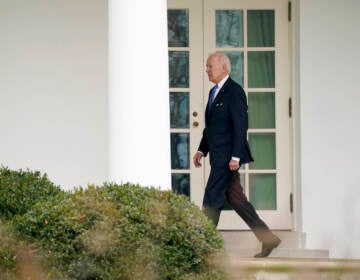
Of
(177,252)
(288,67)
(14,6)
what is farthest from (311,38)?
(177,252)

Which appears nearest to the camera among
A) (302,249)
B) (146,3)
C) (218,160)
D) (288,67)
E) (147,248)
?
(147,248)

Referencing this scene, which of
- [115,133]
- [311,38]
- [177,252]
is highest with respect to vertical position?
[311,38]

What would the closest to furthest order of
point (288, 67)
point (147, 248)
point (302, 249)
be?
point (147, 248) → point (302, 249) → point (288, 67)

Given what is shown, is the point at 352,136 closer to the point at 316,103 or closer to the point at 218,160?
the point at 316,103

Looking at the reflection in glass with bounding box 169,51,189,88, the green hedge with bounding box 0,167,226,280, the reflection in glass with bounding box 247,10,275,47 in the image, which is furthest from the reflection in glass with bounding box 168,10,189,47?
the green hedge with bounding box 0,167,226,280

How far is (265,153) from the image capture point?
405 inches

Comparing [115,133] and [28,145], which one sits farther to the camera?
[28,145]

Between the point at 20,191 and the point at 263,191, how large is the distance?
3461 mm

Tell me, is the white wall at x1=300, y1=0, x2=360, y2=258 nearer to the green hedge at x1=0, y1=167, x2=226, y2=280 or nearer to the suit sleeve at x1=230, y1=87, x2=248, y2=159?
the suit sleeve at x1=230, y1=87, x2=248, y2=159

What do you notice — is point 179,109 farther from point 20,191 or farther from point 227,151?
point 20,191

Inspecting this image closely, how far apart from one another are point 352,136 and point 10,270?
15.4 ft

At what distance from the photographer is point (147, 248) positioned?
6039 mm

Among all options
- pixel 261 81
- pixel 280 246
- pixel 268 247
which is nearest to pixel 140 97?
pixel 268 247

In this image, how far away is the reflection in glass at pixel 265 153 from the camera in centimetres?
1028
